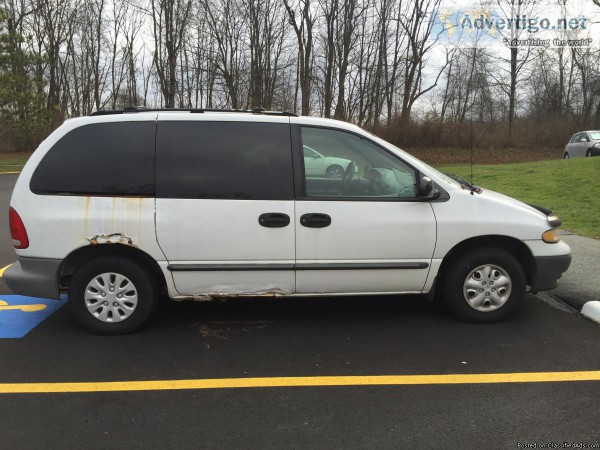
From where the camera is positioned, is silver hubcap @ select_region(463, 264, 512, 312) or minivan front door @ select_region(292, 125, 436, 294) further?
silver hubcap @ select_region(463, 264, 512, 312)

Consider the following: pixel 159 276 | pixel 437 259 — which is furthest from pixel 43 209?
pixel 437 259

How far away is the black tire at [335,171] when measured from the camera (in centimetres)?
423

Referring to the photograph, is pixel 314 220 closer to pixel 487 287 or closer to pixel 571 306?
pixel 487 287

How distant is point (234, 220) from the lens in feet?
13.0

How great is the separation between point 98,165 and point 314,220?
5.97 feet

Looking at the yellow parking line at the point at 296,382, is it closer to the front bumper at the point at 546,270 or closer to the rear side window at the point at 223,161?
the front bumper at the point at 546,270

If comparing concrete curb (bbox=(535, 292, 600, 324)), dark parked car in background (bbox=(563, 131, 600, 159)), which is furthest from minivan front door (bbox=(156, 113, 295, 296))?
dark parked car in background (bbox=(563, 131, 600, 159))

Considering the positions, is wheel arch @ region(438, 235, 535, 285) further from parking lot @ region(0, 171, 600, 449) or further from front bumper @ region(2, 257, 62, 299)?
front bumper @ region(2, 257, 62, 299)

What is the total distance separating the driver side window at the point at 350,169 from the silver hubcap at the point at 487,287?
0.92 meters

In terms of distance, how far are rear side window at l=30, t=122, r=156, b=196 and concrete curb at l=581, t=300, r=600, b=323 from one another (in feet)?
13.3

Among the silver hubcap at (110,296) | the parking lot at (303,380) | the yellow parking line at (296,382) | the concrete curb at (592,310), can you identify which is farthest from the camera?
the concrete curb at (592,310)

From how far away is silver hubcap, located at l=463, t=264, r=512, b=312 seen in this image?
429 centimetres

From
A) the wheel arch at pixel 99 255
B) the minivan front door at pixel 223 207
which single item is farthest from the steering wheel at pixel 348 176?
the wheel arch at pixel 99 255

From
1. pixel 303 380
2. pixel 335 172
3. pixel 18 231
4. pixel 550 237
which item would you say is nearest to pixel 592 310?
pixel 550 237
